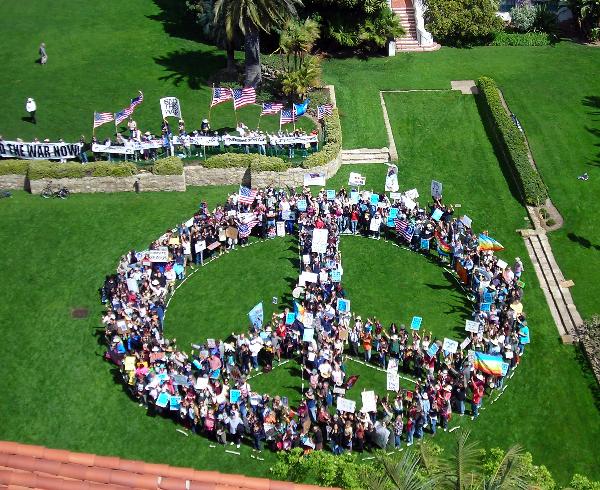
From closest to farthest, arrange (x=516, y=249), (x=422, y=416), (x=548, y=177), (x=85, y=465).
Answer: (x=85, y=465) < (x=422, y=416) < (x=516, y=249) < (x=548, y=177)

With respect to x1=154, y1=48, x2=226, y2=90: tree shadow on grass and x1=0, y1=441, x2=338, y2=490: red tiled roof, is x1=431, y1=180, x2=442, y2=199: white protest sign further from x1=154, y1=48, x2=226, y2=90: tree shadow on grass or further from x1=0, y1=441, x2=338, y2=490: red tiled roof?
x1=0, y1=441, x2=338, y2=490: red tiled roof

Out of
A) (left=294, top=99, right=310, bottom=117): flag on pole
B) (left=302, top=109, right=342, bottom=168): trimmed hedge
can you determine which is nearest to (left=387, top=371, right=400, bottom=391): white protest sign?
(left=302, top=109, right=342, bottom=168): trimmed hedge

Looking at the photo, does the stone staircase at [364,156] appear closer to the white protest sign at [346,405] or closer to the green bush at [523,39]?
the green bush at [523,39]

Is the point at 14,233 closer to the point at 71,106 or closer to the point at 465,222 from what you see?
the point at 71,106

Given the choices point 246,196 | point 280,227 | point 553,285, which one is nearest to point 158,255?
point 246,196

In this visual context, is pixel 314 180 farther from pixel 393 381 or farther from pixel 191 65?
pixel 191 65

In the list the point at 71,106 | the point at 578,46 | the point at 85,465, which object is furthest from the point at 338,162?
the point at 85,465
